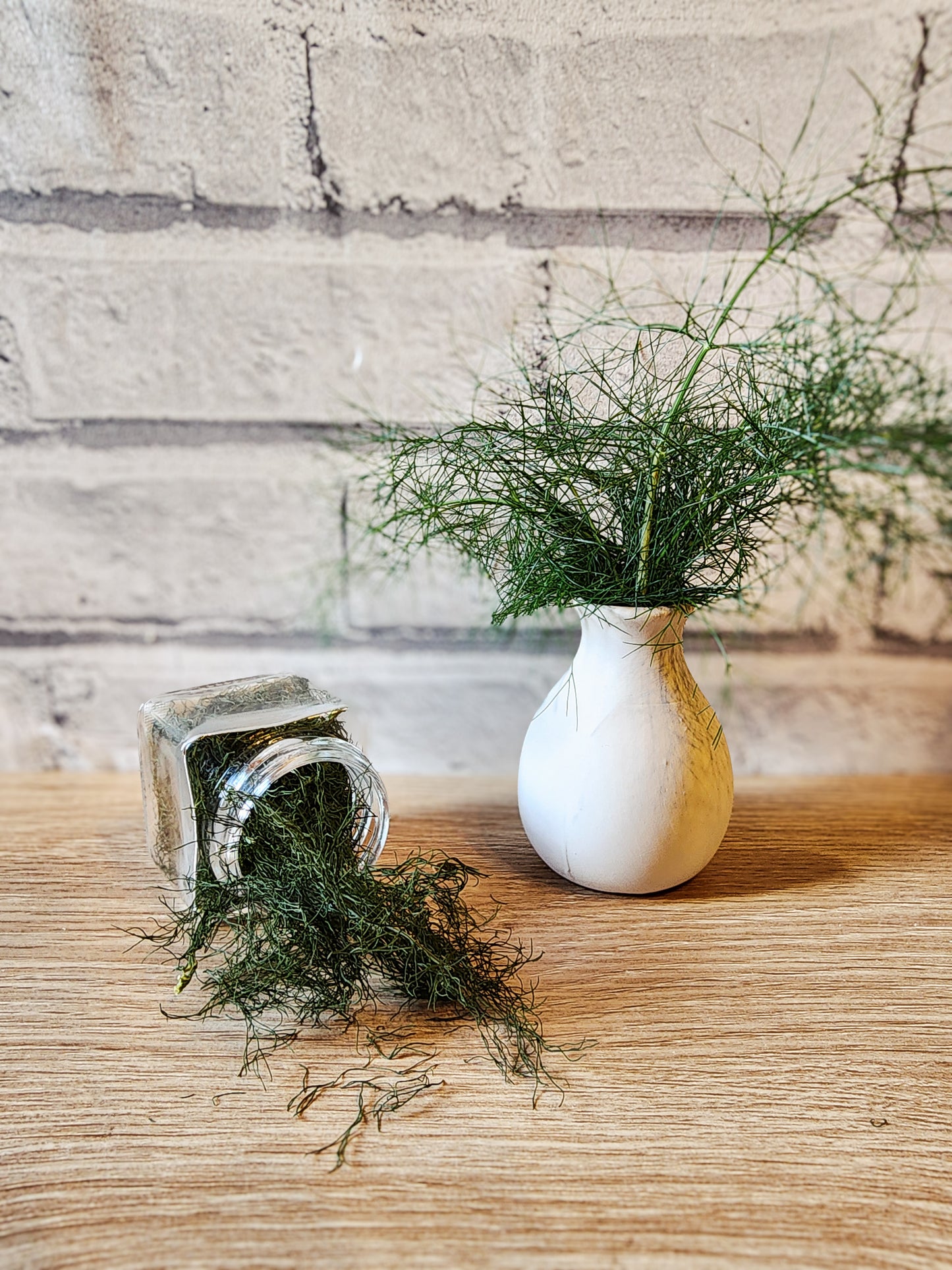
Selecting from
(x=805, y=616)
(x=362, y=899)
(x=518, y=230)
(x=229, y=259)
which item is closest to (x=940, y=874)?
(x=805, y=616)

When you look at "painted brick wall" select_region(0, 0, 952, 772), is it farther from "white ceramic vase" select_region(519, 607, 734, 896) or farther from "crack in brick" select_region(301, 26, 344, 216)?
"white ceramic vase" select_region(519, 607, 734, 896)

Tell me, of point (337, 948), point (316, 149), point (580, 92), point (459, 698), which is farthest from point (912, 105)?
point (337, 948)

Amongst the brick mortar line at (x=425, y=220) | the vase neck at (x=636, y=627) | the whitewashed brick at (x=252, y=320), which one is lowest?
the vase neck at (x=636, y=627)

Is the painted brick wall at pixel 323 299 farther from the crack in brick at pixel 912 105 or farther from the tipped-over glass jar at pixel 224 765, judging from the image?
the tipped-over glass jar at pixel 224 765

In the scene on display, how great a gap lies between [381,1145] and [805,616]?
0.46 m

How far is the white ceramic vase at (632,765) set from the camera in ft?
1.58

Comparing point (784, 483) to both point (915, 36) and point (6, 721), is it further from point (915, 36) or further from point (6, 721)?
point (6, 721)

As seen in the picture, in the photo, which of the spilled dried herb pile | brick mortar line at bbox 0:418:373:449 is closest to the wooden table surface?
the spilled dried herb pile

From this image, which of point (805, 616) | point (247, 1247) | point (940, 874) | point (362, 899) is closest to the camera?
point (247, 1247)

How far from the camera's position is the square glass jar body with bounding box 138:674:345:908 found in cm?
47

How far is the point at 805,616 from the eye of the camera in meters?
0.66

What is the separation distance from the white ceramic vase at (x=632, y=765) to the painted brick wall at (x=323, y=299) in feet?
0.55

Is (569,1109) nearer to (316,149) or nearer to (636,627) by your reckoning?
(636,627)

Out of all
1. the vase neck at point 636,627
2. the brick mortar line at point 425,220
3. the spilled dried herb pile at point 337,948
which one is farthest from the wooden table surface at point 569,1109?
the brick mortar line at point 425,220
